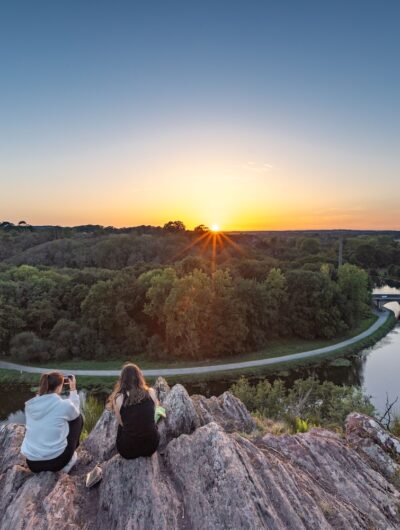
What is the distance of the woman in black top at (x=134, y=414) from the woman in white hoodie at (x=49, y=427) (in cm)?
78

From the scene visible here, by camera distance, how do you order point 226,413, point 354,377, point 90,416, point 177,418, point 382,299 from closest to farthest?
1. point 177,418
2. point 226,413
3. point 90,416
4. point 354,377
5. point 382,299

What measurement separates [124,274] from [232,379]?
19.3m

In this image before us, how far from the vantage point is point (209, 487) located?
5551 millimetres

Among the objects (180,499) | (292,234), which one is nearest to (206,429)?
(180,499)

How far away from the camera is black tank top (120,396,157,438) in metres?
5.64

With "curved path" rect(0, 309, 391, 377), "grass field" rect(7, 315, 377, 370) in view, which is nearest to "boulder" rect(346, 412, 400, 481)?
"curved path" rect(0, 309, 391, 377)

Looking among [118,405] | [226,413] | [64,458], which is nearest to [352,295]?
[226,413]

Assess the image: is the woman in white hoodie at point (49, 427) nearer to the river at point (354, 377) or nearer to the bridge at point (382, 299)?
the river at point (354, 377)

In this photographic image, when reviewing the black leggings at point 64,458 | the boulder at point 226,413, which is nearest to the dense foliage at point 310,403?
the boulder at point 226,413

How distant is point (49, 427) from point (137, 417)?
1329mm

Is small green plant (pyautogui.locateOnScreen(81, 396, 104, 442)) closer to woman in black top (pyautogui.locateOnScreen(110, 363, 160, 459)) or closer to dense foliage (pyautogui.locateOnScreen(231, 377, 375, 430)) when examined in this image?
woman in black top (pyautogui.locateOnScreen(110, 363, 160, 459))

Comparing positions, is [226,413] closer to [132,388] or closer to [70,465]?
[70,465]

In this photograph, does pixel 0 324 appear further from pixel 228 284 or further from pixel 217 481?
pixel 217 481

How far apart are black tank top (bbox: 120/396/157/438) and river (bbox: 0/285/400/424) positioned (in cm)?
2483
